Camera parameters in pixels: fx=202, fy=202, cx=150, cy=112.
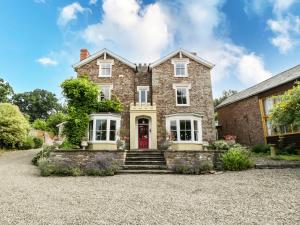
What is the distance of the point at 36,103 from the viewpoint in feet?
197

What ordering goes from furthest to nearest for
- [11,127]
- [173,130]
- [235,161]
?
1. [11,127]
2. [173,130]
3. [235,161]

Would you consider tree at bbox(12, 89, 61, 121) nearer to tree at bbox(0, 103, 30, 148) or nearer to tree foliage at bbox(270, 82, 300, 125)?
tree at bbox(0, 103, 30, 148)

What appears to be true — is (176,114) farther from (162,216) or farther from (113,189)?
(162,216)

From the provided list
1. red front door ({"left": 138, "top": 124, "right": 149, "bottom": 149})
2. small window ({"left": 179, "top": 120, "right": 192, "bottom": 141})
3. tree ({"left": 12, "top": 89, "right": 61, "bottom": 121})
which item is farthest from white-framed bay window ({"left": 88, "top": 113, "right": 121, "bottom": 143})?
tree ({"left": 12, "top": 89, "right": 61, "bottom": 121})

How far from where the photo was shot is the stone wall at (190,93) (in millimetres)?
18406

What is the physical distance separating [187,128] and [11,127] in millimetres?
19838

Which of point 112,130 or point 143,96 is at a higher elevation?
point 143,96

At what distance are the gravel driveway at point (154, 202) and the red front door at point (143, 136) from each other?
8731 millimetres

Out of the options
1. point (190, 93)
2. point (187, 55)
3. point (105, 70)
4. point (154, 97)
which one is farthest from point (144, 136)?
point (187, 55)

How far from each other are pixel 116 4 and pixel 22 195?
9999 mm

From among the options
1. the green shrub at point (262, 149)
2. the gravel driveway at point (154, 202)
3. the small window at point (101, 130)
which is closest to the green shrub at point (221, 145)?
the green shrub at point (262, 149)

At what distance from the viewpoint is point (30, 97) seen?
197ft

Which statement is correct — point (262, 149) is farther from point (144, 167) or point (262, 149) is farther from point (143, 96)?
point (143, 96)

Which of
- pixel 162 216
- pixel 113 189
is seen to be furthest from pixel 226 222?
pixel 113 189
